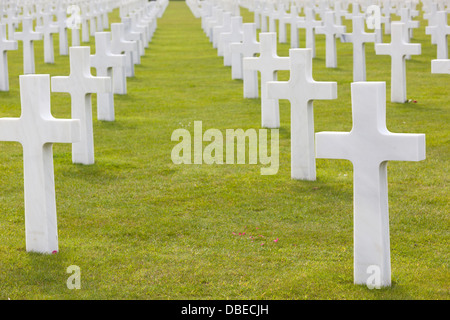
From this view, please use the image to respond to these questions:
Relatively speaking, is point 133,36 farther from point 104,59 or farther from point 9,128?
point 9,128

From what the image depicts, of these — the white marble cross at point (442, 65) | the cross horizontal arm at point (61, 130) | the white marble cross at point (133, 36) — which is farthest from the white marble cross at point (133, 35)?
the cross horizontal arm at point (61, 130)

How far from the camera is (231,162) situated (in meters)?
8.62

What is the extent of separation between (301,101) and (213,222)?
64.7 inches

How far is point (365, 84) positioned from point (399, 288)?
1258 mm

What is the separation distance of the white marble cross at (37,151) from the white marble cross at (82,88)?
2580 mm

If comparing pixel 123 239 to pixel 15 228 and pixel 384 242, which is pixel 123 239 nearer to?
pixel 15 228

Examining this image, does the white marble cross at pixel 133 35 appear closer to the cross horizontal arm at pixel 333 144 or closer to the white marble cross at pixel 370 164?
the cross horizontal arm at pixel 333 144

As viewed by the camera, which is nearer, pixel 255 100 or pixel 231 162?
pixel 231 162

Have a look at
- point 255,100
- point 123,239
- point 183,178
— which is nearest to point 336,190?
point 183,178

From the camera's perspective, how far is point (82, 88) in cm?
823

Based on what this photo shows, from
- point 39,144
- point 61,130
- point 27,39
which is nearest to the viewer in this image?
point 61,130

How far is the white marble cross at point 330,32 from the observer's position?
648 inches

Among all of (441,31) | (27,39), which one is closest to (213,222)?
(441,31)

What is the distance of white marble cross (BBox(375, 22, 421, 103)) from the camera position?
471 inches
